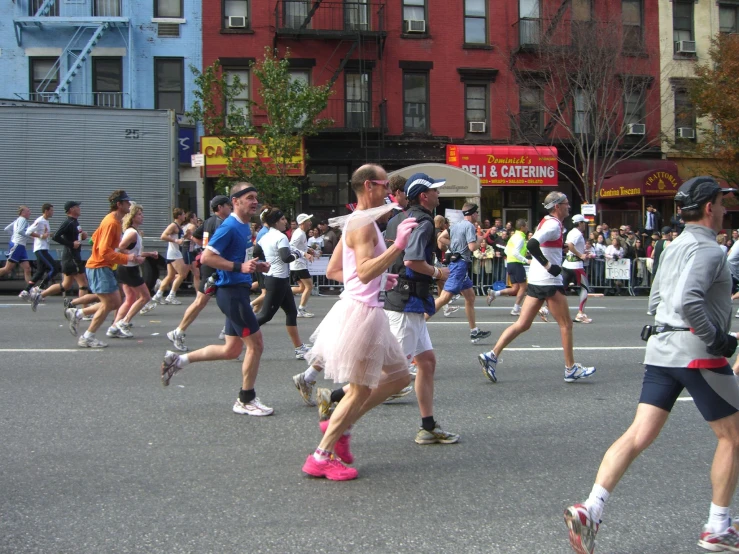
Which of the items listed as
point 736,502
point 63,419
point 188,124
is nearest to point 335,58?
point 188,124

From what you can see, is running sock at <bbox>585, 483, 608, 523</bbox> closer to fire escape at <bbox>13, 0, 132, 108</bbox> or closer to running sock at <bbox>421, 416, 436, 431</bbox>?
running sock at <bbox>421, 416, 436, 431</bbox>

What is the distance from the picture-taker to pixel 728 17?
99.0ft

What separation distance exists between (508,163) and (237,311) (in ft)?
73.2

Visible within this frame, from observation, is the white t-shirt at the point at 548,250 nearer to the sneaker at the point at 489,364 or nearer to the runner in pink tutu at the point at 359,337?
the sneaker at the point at 489,364

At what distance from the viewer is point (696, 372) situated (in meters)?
3.60

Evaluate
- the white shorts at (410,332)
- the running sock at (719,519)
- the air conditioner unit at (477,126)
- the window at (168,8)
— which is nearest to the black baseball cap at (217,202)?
the white shorts at (410,332)

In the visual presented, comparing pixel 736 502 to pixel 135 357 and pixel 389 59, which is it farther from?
pixel 389 59

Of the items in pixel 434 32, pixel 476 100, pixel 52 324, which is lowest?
pixel 52 324

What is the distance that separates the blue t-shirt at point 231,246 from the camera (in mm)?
6453

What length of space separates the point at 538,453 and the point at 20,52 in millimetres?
25509

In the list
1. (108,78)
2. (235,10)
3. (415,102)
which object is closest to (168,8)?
(235,10)

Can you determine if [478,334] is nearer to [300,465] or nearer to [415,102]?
[300,465]

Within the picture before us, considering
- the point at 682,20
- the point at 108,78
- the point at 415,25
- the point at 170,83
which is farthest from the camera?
the point at 682,20

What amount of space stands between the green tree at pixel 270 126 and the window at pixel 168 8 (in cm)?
414
